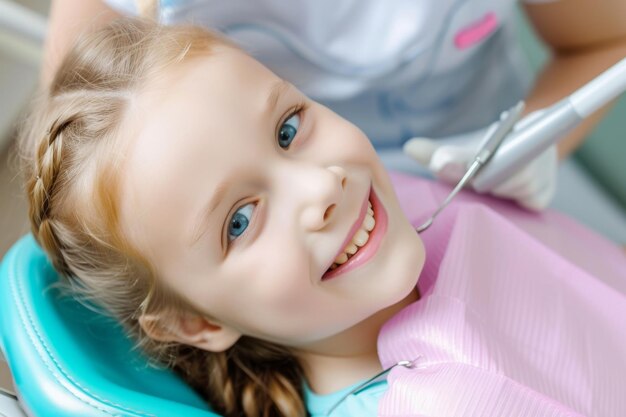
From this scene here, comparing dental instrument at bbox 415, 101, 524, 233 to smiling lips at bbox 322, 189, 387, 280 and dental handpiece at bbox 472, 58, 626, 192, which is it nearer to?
dental handpiece at bbox 472, 58, 626, 192

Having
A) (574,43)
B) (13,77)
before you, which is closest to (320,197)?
(574,43)

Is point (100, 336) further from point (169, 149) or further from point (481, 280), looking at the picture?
point (481, 280)

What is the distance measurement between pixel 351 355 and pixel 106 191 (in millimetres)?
321

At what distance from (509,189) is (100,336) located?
0.51m

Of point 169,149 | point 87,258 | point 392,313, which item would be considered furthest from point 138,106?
point 392,313

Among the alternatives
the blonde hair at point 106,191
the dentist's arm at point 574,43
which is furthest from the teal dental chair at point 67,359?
the dentist's arm at point 574,43

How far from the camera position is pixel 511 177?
2.91 feet

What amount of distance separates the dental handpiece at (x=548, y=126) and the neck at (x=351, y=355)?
0.17 metres

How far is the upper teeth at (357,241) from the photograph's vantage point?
2.33 ft

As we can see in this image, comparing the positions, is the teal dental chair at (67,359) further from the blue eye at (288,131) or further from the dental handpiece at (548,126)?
the dental handpiece at (548,126)

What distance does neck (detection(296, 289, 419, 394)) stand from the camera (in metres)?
0.81

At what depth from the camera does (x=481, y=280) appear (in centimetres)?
80

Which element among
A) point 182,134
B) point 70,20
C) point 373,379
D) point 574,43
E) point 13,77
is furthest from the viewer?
point 13,77

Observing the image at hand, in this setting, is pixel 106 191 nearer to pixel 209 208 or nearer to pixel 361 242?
pixel 209 208
